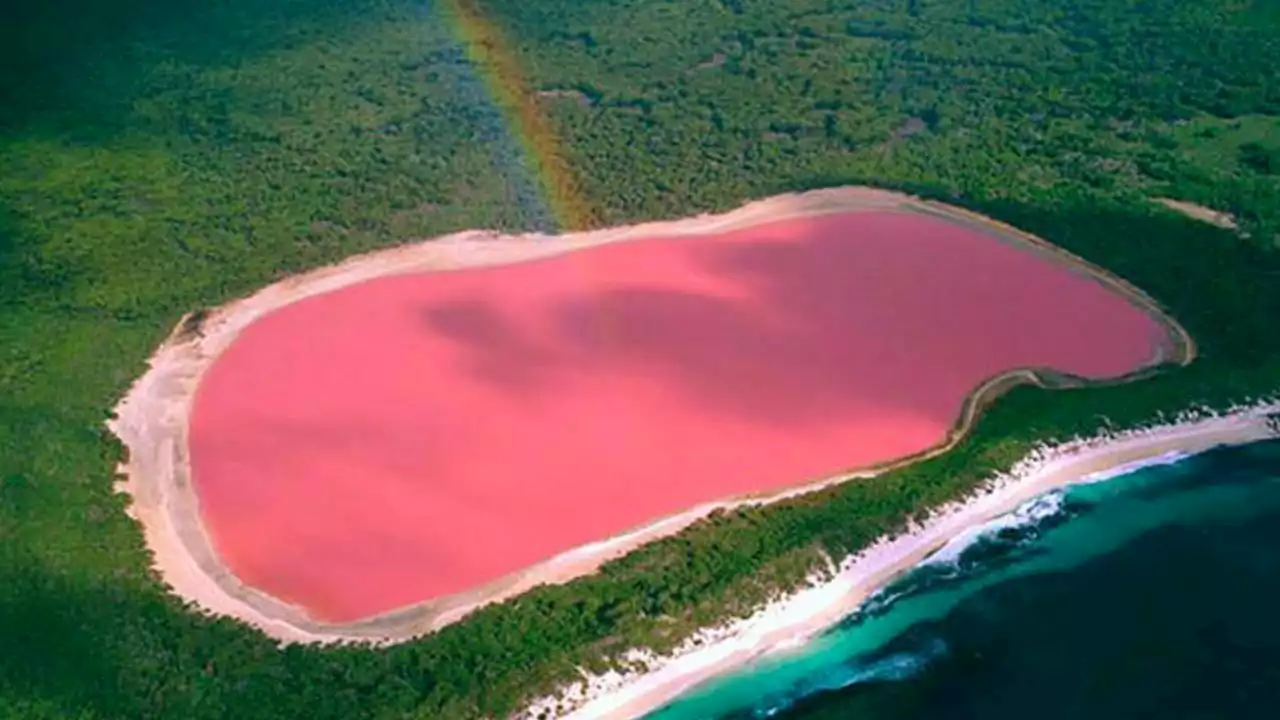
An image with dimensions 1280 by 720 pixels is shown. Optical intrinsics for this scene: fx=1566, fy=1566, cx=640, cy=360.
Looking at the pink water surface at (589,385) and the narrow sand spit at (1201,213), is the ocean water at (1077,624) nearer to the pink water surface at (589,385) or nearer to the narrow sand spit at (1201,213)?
the pink water surface at (589,385)

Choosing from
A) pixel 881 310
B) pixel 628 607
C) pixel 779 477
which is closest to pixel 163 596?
pixel 628 607

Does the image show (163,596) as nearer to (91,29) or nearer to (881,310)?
(881,310)

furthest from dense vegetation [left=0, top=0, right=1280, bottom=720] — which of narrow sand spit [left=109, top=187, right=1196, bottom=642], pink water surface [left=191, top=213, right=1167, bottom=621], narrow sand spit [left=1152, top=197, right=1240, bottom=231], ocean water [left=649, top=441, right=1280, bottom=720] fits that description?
pink water surface [left=191, top=213, right=1167, bottom=621]

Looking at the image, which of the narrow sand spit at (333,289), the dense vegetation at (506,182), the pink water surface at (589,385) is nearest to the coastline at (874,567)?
the dense vegetation at (506,182)

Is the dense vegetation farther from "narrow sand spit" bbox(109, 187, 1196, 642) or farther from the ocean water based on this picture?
the ocean water

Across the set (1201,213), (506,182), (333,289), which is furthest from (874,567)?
(506,182)
